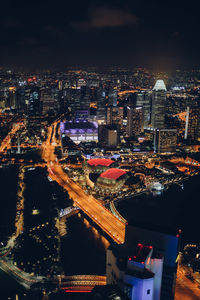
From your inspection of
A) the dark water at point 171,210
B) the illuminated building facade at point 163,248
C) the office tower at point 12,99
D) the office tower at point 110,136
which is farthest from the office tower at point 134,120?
the illuminated building facade at point 163,248

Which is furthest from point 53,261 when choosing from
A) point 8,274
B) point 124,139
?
point 124,139

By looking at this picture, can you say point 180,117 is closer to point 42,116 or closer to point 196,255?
point 42,116

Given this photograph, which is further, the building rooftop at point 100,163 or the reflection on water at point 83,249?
the building rooftop at point 100,163

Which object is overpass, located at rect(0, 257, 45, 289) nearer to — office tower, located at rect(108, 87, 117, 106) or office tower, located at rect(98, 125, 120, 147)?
office tower, located at rect(98, 125, 120, 147)

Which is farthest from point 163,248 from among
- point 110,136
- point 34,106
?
point 34,106

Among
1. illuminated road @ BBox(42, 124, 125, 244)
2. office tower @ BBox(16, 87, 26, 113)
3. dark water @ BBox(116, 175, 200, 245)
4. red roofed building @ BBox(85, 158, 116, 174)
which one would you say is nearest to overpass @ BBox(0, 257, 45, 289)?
illuminated road @ BBox(42, 124, 125, 244)

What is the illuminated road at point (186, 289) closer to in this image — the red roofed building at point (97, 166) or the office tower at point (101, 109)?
the red roofed building at point (97, 166)
